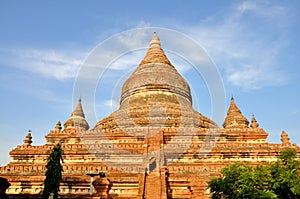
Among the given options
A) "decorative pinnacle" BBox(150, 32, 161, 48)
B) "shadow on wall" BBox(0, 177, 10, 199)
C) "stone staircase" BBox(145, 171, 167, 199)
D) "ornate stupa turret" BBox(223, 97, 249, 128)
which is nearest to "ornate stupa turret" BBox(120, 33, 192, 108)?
"decorative pinnacle" BBox(150, 32, 161, 48)

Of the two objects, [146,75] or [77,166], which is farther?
[146,75]

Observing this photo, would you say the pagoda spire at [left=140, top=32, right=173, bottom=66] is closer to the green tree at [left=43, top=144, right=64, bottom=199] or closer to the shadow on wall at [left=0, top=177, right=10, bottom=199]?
the shadow on wall at [left=0, top=177, right=10, bottom=199]

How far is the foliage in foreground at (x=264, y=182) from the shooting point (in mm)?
10414

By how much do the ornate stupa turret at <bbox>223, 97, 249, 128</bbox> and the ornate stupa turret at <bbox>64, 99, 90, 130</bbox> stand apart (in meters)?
19.3

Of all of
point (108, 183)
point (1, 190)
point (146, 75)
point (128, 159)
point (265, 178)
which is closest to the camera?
point (265, 178)

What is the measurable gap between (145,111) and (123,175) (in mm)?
9668

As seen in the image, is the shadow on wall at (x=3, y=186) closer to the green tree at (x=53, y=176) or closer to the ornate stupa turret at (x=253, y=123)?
the green tree at (x=53, y=176)

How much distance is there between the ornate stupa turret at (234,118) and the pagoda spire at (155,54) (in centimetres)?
1013

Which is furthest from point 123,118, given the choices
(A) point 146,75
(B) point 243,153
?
(B) point 243,153

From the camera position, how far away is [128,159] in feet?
64.2

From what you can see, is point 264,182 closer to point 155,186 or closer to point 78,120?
point 155,186

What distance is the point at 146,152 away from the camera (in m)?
19.1

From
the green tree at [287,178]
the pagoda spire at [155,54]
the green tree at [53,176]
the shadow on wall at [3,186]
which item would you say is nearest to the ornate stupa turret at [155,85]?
the pagoda spire at [155,54]

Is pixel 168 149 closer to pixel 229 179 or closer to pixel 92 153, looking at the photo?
pixel 92 153
